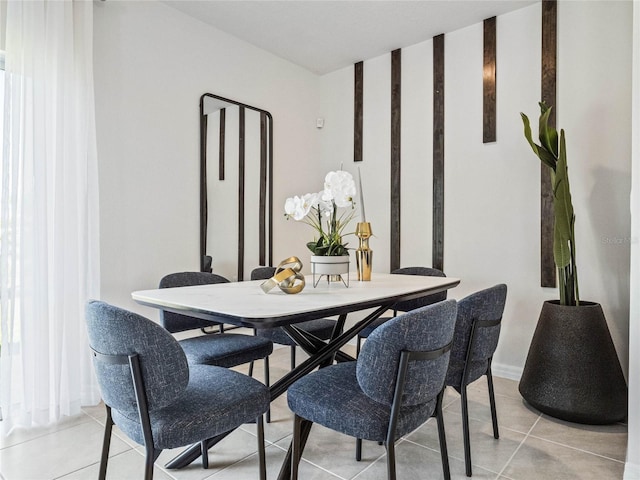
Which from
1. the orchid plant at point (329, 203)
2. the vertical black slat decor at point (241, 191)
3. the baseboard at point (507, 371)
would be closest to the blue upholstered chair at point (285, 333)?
the orchid plant at point (329, 203)

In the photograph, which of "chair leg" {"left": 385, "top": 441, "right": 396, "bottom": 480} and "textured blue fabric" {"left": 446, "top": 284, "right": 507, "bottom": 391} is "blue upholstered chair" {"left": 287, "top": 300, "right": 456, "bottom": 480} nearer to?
"chair leg" {"left": 385, "top": 441, "right": 396, "bottom": 480}

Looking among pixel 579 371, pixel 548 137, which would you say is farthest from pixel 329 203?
pixel 579 371

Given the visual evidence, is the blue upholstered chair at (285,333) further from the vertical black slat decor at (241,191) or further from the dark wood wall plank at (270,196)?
the dark wood wall plank at (270,196)

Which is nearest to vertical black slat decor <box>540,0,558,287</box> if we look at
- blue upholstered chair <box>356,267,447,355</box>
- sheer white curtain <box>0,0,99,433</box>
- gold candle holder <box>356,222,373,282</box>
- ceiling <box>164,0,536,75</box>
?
ceiling <box>164,0,536,75</box>

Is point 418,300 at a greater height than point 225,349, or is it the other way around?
point 418,300

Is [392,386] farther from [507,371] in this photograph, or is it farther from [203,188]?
[203,188]

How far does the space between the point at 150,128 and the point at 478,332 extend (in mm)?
2528

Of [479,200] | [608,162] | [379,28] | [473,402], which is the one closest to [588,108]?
[608,162]

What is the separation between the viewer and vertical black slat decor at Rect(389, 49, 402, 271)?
12.5 feet

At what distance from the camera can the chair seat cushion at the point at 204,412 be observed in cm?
131

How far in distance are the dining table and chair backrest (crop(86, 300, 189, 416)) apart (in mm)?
203

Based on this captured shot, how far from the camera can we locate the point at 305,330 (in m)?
2.61

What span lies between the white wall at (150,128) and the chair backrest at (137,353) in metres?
1.60

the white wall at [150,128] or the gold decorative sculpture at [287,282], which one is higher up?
the white wall at [150,128]
